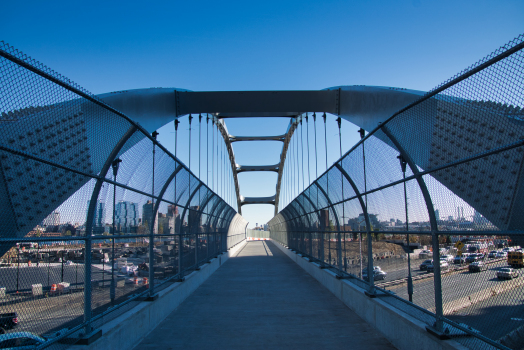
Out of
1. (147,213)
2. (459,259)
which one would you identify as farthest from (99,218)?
(459,259)

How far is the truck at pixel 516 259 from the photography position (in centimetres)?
252

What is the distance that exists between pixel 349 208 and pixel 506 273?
4446mm

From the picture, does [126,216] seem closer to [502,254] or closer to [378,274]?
[378,274]

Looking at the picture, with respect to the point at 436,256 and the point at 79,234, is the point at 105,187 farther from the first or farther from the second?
the point at 436,256

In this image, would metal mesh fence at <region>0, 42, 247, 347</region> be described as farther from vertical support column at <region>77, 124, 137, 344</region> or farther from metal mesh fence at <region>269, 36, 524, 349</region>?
metal mesh fence at <region>269, 36, 524, 349</region>

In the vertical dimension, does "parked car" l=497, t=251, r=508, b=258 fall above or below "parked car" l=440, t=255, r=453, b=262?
above

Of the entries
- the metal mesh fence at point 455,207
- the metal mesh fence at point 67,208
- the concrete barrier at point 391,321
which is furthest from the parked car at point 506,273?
the metal mesh fence at point 67,208

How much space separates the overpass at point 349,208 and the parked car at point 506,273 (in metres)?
0.05

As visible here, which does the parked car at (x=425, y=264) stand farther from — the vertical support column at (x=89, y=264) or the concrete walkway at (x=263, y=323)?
the vertical support column at (x=89, y=264)

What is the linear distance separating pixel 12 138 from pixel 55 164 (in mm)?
451

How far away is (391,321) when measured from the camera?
180 inches

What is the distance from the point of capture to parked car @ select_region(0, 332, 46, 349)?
2.47 m

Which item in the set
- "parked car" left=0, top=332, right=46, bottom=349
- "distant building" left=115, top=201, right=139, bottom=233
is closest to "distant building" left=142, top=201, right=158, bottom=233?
"distant building" left=115, top=201, right=139, bottom=233

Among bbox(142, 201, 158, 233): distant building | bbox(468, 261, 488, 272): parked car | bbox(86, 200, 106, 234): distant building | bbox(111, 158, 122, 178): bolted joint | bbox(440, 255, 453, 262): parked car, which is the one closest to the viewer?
bbox(468, 261, 488, 272): parked car
